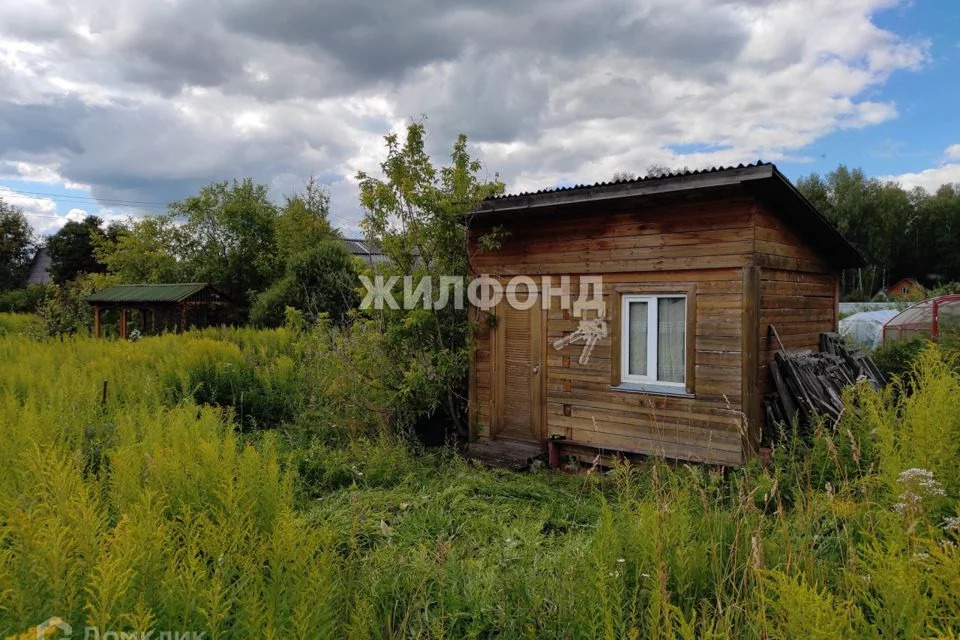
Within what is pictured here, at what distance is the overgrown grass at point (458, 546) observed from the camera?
7.00ft

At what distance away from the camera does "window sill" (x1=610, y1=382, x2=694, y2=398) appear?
6.76 meters

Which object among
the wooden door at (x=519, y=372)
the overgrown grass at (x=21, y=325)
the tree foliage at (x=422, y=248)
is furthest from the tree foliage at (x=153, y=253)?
the wooden door at (x=519, y=372)

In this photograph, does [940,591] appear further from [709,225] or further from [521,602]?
[709,225]

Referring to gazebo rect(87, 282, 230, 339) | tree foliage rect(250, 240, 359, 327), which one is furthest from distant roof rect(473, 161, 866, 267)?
gazebo rect(87, 282, 230, 339)

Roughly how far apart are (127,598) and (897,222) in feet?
175

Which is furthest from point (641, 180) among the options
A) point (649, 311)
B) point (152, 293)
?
point (152, 293)

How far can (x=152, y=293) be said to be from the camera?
18.8 m

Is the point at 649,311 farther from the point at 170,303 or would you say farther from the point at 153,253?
the point at 153,253

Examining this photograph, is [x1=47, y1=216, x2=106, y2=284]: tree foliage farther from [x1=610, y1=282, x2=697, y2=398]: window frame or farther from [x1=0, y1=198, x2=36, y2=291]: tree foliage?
[x1=610, y1=282, x2=697, y2=398]: window frame

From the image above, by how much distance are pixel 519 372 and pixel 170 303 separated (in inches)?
554

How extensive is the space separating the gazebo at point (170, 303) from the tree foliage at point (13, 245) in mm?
20258

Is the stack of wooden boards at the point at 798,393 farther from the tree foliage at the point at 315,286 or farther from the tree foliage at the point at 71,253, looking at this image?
the tree foliage at the point at 71,253

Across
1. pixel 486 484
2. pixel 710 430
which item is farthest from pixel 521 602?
pixel 710 430

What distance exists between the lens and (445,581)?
3146 mm
